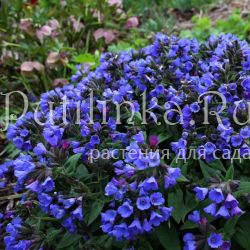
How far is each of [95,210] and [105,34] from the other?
2906 millimetres

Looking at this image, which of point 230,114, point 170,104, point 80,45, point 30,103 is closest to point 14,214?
point 170,104

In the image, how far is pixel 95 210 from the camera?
2.25m

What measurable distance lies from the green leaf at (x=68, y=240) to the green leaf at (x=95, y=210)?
140 millimetres

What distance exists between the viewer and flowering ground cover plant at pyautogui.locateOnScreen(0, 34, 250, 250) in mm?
2094

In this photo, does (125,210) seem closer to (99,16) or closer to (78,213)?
(78,213)

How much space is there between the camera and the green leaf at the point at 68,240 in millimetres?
2312

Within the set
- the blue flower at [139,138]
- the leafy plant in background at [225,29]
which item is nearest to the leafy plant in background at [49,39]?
the leafy plant in background at [225,29]

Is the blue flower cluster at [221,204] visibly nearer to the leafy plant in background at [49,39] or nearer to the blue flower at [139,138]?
the blue flower at [139,138]

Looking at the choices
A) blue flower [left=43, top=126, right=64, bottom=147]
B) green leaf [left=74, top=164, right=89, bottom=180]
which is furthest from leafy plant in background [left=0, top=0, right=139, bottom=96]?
green leaf [left=74, top=164, right=89, bottom=180]

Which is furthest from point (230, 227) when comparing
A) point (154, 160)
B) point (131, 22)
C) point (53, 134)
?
point (131, 22)

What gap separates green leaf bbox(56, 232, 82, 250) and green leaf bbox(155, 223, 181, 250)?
15.5 inches

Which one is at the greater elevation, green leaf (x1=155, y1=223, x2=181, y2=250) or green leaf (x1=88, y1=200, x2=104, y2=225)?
green leaf (x1=88, y1=200, x2=104, y2=225)

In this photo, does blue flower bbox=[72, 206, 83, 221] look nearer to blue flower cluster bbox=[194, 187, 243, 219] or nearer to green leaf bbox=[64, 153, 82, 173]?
green leaf bbox=[64, 153, 82, 173]

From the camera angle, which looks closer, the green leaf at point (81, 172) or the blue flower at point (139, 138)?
the blue flower at point (139, 138)
